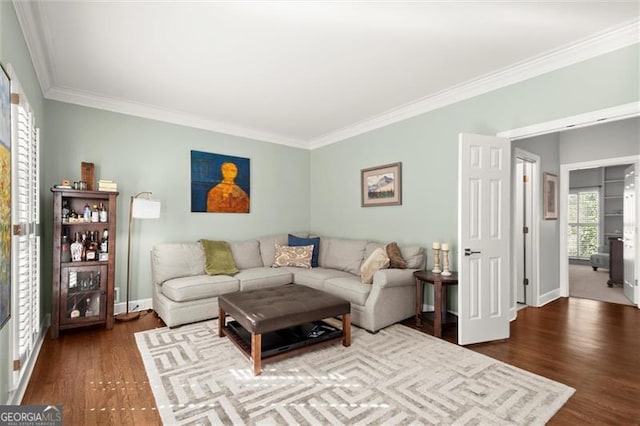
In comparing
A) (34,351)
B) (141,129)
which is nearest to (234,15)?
(141,129)

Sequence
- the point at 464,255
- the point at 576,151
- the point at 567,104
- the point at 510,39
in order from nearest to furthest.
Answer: the point at 510,39
the point at 567,104
the point at 464,255
the point at 576,151

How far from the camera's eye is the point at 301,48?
8.94 feet

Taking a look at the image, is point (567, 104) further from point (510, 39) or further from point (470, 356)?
point (470, 356)

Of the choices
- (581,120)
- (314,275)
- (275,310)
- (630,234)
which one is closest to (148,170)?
(314,275)

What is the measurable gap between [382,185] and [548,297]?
9.79ft

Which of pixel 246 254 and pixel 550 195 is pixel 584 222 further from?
pixel 246 254

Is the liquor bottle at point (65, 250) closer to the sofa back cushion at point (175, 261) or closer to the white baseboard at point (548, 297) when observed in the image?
the sofa back cushion at point (175, 261)

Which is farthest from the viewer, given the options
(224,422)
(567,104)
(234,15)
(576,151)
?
(576,151)

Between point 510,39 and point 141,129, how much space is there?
14.0 ft

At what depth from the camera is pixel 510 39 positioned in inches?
103

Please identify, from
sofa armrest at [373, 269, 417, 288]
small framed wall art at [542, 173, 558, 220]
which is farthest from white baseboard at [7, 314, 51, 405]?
small framed wall art at [542, 173, 558, 220]

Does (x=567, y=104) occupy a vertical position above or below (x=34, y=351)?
above

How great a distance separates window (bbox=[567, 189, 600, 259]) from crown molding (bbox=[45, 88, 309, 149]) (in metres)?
8.02

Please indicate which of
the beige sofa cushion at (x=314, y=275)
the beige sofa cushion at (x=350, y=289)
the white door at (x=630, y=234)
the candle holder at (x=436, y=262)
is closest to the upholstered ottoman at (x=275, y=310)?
the beige sofa cushion at (x=350, y=289)
